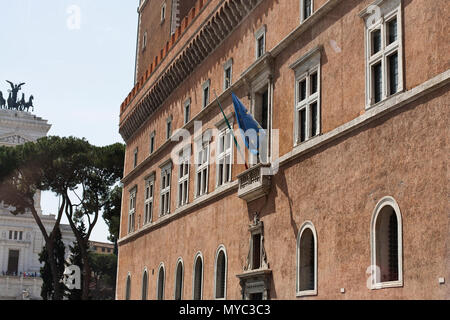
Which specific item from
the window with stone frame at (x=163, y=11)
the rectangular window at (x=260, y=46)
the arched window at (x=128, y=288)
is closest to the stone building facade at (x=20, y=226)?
the arched window at (x=128, y=288)

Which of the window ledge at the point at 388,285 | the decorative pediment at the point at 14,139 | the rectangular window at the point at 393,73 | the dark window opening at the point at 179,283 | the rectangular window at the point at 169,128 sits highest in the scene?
the decorative pediment at the point at 14,139

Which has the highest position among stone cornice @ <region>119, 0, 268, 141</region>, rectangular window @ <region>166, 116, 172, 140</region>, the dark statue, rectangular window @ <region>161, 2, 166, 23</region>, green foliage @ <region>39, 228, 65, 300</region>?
the dark statue

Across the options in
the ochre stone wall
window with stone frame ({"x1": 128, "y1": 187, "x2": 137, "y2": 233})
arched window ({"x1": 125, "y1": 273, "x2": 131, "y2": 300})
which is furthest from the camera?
window with stone frame ({"x1": 128, "y1": 187, "x2": 137, "y2": 233})

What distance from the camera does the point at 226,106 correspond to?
21922 millimetres

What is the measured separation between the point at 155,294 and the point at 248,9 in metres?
12.4

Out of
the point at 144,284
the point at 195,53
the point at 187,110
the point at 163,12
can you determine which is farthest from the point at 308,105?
the point at 163,12

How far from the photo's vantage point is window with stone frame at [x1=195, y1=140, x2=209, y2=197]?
23306mm

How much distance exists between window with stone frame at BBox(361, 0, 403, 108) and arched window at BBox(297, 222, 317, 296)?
363cm

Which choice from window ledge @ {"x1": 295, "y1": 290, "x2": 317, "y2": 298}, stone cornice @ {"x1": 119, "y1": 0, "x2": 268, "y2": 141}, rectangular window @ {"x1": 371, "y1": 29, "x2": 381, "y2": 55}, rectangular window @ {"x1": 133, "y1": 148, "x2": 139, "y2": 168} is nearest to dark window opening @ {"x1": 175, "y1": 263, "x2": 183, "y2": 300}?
stone cornice @ {"x1": 119, "y1": 0, "x2": 268, "y2": 141}

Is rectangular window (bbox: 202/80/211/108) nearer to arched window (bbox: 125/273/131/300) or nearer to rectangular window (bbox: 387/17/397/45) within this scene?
rectangular window (bbox: 387/17/397/45)

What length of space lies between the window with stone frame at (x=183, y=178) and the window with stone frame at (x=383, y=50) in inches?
471

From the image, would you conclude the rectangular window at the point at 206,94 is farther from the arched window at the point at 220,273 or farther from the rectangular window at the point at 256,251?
the rectangular window at the point at 256,251

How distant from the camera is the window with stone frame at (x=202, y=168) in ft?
76.5

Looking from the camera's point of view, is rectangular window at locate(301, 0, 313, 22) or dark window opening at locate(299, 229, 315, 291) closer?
dark window opening at locate(299, 229, 315, 291)
